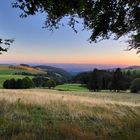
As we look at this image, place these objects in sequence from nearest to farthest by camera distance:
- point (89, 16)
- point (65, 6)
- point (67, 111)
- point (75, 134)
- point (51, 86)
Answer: point (75, 134) < point (65, 6) < point (89, 16) < point (67, 111) < point (51, 86)

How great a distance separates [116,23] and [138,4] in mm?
876

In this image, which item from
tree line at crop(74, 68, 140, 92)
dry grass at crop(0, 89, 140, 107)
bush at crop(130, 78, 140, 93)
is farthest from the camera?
tree line at crop(74, 68, 140, 92)

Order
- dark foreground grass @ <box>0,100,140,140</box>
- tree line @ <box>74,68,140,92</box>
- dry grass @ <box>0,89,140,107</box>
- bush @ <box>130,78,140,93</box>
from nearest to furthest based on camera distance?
dark foreground grass @ <box>0,100,140,140</box>, dry grass @ <box>0,89,140,107</box>, bush @ <box>130,78,140,93</box>, tree line @ <box>74,68,140,92</box>

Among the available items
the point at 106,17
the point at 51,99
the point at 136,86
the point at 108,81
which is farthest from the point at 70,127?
the point at 108,81

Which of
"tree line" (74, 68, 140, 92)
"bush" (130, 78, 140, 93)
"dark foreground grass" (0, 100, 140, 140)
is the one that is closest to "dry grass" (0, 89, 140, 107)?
"dark foreground grass" (0, 100, 140, 140)

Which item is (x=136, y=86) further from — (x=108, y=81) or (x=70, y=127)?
(x=70, y=127)

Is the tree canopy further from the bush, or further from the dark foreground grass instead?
the bush

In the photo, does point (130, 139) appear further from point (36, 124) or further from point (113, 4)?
point (113, 4)

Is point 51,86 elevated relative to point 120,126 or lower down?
lower down

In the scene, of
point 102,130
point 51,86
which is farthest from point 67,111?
point 51,86

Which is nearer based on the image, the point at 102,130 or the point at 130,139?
the point at 130,139

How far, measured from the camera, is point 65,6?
27.3 feet

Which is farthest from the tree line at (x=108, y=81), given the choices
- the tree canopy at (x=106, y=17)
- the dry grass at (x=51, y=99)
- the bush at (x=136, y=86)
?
the tree canopy at (x=106, y=17)

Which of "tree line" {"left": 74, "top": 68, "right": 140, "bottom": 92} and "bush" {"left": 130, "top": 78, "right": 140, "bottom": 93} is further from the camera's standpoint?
"tree line" {"left": 74, "top": 68, "right": 140, "bottom": 92}
